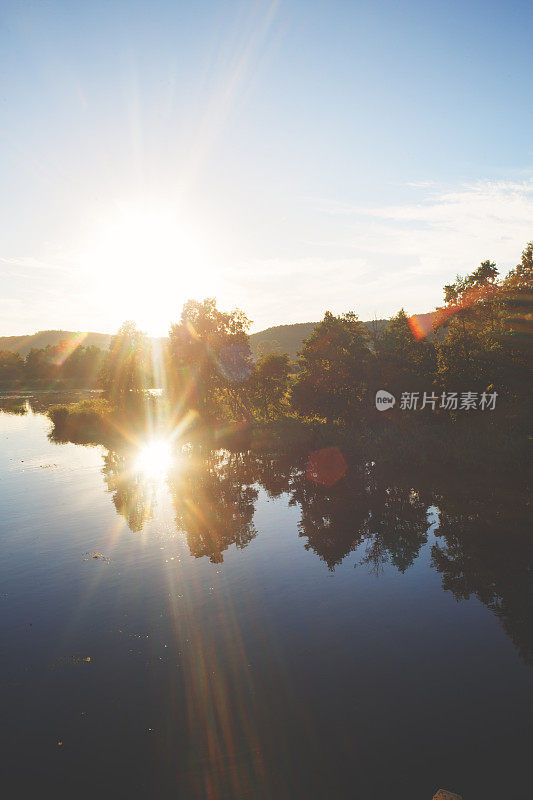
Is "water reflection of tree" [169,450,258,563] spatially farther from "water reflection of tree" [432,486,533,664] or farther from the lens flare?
"water reflection of tree" [432,486,533,664]

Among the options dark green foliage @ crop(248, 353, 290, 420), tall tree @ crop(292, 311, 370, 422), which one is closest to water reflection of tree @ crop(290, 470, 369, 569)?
tall tree @ crop(292, 311, 370, 422)

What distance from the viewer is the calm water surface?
33.0 feet

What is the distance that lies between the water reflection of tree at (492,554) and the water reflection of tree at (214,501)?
432 inches

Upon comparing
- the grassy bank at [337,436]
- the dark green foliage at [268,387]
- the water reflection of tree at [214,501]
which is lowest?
the water reflection of tree at [214,501]

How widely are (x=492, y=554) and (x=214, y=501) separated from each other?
59.0 ft

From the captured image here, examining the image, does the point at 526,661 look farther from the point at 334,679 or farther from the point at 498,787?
the point at 334,679

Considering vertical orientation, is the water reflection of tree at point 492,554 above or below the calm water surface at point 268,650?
above

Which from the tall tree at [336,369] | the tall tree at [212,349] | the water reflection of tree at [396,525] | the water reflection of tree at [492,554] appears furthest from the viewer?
the tall tree at [212,349]

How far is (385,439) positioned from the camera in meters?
45.5

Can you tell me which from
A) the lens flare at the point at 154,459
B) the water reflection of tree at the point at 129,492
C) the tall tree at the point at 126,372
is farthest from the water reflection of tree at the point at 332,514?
the tall tree at the point at 126,372

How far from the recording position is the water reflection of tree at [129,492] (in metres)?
27.4

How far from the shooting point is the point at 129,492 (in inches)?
1292

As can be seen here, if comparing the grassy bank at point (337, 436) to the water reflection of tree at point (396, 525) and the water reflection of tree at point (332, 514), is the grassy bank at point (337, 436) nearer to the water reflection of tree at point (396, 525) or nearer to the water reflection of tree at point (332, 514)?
the water reflection of tree at point (396, 525)

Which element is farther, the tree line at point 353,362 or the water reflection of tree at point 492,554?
the tree line at point 353,362
